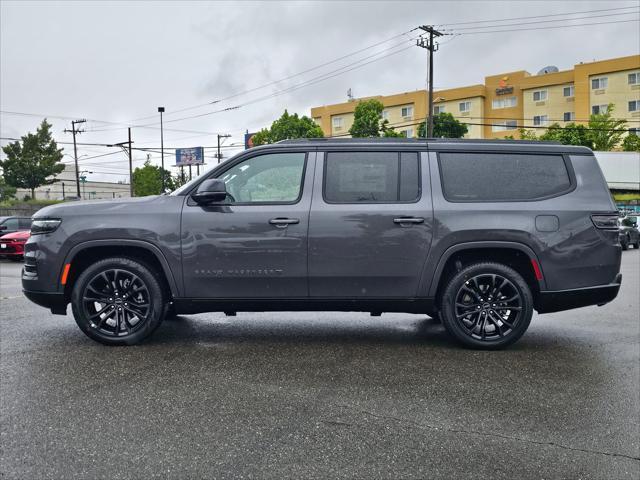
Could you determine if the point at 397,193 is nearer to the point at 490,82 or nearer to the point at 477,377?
the point at 477,377

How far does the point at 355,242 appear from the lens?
494 cm

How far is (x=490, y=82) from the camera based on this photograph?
7056cm

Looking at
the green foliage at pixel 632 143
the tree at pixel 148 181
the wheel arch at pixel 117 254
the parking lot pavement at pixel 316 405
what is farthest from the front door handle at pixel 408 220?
the tree at pixel 148 181

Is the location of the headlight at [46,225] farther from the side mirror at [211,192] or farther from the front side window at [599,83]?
the front side window at [599,83]

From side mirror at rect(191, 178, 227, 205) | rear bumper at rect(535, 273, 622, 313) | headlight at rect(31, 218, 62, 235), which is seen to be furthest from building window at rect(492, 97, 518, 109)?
headlight at rect(31, 218, 62, 235)

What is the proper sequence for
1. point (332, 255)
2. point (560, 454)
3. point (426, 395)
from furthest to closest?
point (332, 255), point (426, 395), point (560, 454)

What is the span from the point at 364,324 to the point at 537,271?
6.69 feet

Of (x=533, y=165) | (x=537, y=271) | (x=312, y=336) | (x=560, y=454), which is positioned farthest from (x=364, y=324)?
(x=560, y=454)

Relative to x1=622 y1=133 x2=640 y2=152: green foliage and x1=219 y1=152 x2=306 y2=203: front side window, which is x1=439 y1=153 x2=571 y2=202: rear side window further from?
x1=622 y1=133 x2=640 y2=152: green foliage

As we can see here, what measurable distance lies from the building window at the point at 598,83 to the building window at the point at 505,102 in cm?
949

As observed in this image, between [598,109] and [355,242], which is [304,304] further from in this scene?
[598,109]

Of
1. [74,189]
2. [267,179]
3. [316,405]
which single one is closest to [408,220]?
[267,179]

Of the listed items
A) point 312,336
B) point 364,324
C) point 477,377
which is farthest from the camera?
point 364,324

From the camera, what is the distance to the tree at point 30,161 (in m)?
67.2
